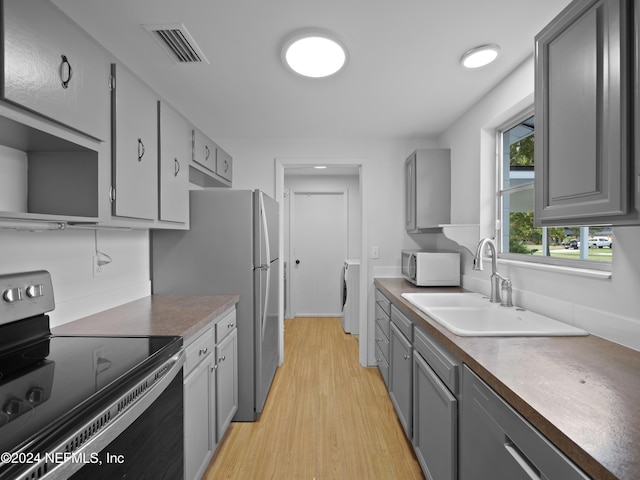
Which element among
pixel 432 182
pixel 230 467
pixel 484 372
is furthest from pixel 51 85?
pixel 432 182

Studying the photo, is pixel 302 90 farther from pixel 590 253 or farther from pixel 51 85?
pixel 590 253

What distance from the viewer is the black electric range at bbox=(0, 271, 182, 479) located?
698 millimetres

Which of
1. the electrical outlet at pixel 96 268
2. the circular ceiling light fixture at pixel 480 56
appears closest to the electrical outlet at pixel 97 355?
the electrical outlet at pixel 96 268

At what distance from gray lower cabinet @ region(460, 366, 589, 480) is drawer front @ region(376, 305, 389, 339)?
1.40m

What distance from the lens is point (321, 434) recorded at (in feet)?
7.29

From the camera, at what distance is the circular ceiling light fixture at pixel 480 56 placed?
5.74ft

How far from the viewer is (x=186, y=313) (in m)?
1.82

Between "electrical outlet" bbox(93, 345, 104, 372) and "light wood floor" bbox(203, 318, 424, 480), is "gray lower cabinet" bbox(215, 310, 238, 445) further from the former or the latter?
"electrical outlet" bbox(93, 345, 104, 372)

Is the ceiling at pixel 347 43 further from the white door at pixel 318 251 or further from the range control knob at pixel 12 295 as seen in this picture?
the white door at pixel 318 251

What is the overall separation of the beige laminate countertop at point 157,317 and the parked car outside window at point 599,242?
1.92 metres

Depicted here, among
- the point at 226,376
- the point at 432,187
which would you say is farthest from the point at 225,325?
the point at 432,187

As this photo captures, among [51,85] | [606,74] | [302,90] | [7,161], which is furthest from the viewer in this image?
[302,90]

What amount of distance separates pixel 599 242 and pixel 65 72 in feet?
7.60

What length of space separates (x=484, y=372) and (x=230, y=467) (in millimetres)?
1617
